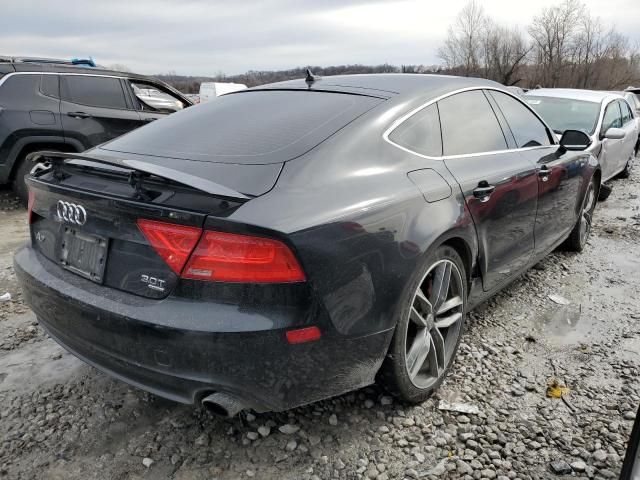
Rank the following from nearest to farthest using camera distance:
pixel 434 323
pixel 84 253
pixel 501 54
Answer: pixel 84 253, pixel 434 323, pixel 501 54

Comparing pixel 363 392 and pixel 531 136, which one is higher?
pixel 531 136

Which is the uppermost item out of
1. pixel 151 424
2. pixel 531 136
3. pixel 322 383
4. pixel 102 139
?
pixel 531 136

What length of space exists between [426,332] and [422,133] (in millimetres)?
963

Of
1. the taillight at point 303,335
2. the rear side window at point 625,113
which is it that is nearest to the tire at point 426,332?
the taillight at point 303,335

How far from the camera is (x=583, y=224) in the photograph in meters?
4.69

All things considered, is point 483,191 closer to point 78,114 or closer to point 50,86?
point 78,114

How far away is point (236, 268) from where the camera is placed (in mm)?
1678

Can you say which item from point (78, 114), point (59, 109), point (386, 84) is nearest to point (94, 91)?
point (78, 114)

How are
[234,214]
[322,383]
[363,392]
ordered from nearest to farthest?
1. [234,214]
2. [322,383]
3. [363,392]

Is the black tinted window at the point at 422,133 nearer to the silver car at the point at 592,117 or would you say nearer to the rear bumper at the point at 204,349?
the rear bumper at the point at 204,349

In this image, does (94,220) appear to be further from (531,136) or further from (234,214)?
(531,136)

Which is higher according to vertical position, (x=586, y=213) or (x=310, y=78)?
(x=310, y=78)

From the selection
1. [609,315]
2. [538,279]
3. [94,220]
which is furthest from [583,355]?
[94,220]

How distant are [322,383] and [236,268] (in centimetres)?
57
